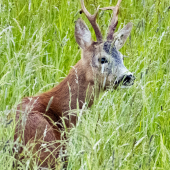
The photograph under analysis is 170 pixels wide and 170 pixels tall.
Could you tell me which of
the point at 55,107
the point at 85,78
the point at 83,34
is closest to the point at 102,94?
the point at 85,78

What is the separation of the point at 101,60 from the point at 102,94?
330 mm

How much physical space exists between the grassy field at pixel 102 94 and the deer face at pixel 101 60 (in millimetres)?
113

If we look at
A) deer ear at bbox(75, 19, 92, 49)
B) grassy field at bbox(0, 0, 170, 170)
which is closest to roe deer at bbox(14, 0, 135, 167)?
deer ear at bbox(75, 19, 92, 49)

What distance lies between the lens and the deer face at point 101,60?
370 cm

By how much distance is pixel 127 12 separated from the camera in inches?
206

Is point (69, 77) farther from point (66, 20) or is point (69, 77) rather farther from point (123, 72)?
point (66, 20)

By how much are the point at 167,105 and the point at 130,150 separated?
910 mm

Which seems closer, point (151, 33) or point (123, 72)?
point (123, 72)

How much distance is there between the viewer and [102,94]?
152 inches

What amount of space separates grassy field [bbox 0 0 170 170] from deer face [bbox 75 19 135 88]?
0.11 metres

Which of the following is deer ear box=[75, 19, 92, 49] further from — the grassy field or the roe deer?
the grassy field

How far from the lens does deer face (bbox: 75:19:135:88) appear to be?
370cm

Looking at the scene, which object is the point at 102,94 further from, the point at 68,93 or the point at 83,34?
the point at 83,34

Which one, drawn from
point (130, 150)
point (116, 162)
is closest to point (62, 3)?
point (130, 150)
